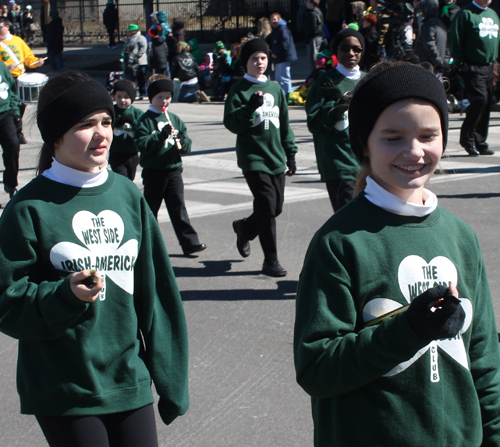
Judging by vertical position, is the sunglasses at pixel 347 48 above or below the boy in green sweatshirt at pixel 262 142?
above

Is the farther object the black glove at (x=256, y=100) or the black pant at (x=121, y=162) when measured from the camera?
the black pant at (x=121, y=162)

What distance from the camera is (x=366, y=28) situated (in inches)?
717

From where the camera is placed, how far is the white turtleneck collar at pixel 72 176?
2805 millimetres

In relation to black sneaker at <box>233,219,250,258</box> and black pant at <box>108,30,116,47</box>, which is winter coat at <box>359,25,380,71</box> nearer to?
black sneaker at <box>233,219,250,258</box>

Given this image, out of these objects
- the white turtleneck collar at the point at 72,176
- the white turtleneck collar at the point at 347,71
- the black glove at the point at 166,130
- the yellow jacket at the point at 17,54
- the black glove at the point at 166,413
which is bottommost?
the yellow jacket at the point at 17,54

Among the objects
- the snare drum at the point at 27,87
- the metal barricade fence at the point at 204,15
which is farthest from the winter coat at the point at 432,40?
the metal barricade fence at the point at 204,15

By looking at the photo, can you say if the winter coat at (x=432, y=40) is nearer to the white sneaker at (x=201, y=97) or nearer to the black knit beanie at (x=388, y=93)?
the white sneaker at (x=201, y=97)

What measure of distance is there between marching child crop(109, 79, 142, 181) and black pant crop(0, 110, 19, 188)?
6.53 feet

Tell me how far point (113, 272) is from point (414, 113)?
3.96 ft

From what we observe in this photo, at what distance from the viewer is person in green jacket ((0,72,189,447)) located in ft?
8.48

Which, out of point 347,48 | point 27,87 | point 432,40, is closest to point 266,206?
point 347,48

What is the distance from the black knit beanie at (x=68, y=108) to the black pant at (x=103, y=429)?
970 mm

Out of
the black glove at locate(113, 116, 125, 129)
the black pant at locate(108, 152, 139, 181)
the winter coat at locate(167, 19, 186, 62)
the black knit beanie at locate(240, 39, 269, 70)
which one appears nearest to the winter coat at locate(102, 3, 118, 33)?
the winter coat at locate(167, 19, 186, 62)

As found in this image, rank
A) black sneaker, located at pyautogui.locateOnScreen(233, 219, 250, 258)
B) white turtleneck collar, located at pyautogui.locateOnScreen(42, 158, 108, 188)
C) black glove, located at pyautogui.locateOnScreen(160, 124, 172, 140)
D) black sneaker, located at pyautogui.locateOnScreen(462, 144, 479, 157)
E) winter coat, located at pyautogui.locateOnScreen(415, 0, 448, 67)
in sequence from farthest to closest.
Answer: winter coat, located at pyautogui.locateOnScreen(415, 0, 448, 67)
black sneaker, located at pyautogui.locateOnScreen(462, 144, 479, 157)
black sneaker, located at pyautogui.locateOnScreen(233, 219, 250, 258)
black glove, located at pyautogui.locateOnScreen(160, 124, 172, 140)
white turtleneck collar, located at pyautogui.locateOnScreen(42, 158, 108, 188)
